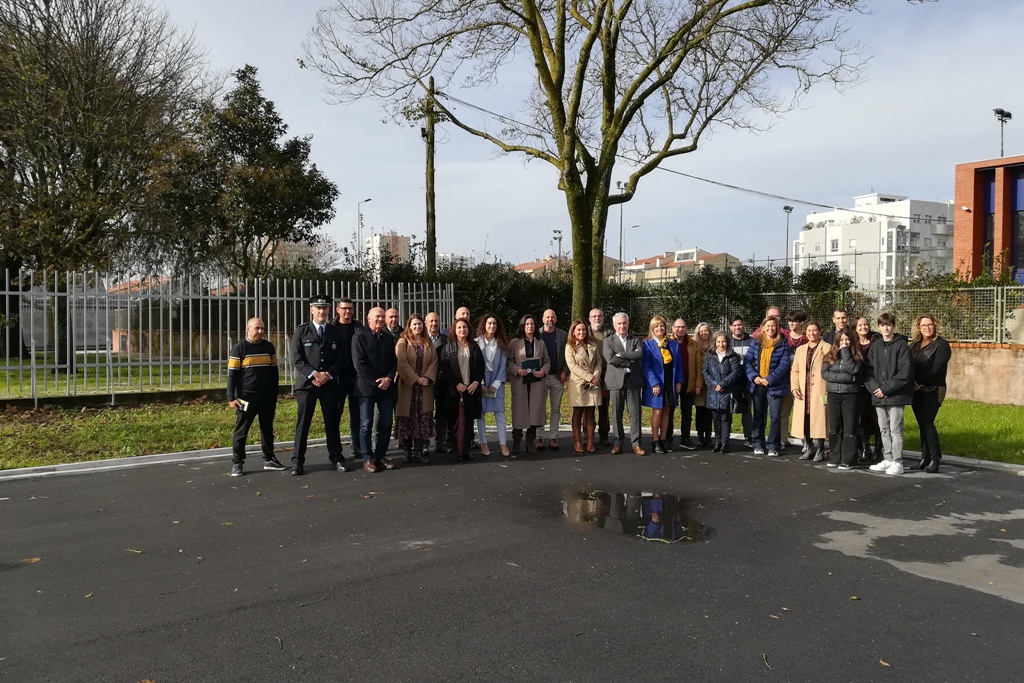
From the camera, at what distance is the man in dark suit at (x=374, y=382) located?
8719 mm

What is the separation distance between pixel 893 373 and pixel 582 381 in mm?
3467

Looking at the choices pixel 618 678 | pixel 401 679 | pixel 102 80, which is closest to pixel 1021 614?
pixel 618 678

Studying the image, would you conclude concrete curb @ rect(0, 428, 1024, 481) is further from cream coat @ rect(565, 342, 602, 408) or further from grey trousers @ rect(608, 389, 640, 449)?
cream coat @ rect(565, 342, 602, 408)

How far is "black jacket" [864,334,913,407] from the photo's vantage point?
8.51 m

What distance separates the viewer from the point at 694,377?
10273mm

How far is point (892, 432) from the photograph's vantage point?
28.4ft

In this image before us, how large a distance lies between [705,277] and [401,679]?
69.8 ft

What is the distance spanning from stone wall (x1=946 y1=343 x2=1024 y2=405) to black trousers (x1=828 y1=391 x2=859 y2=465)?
749 centimetres

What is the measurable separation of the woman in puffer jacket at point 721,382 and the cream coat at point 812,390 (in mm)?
685

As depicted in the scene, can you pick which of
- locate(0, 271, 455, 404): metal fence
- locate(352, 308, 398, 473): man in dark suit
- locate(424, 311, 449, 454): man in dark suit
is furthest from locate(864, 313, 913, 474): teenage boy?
locate(0, 271, 455, 404): metal fence

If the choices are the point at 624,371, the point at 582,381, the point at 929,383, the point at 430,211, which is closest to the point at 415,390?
the point at 582,381

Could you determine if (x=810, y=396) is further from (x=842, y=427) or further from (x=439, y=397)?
(x=439, y=397)

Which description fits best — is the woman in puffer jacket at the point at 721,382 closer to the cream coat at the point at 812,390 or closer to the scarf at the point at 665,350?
the scarf at the point at 665,350

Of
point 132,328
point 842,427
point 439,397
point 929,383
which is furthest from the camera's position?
point 132,328
